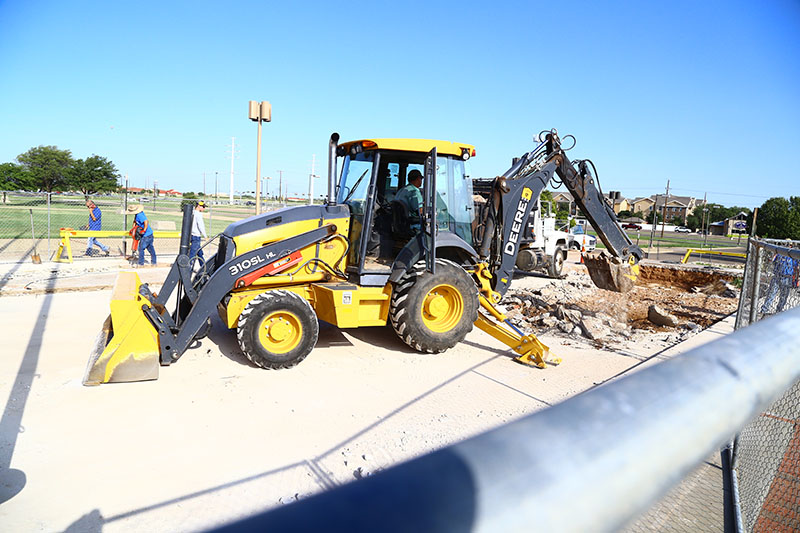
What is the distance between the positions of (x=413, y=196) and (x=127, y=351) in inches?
162

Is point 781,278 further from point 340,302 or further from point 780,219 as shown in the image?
point 780,219

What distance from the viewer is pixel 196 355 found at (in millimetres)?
6941

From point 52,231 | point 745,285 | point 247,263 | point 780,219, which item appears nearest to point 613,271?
point 745,285

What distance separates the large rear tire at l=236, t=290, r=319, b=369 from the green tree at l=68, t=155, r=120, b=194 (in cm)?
5301

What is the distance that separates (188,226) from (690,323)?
30.4 feet

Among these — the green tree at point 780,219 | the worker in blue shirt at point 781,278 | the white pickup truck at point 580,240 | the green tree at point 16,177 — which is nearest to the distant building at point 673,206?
the green tree at point 780,219

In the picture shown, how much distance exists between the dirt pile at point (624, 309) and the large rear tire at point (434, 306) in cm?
257

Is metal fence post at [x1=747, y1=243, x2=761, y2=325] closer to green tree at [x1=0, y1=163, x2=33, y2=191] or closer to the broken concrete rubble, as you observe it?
Answer: the broken concrete rubble

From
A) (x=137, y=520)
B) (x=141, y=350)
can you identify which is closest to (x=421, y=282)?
(x=141, y=350)

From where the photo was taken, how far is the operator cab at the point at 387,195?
7.27 m

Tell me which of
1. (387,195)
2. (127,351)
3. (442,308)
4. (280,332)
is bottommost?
(127,351)

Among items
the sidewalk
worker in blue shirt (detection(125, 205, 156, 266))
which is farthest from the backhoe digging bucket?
worker in blue shirt (detection(125, 205, 156, 266))

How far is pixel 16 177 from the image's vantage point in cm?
5059

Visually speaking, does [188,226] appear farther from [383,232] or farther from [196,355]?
[383,232]
